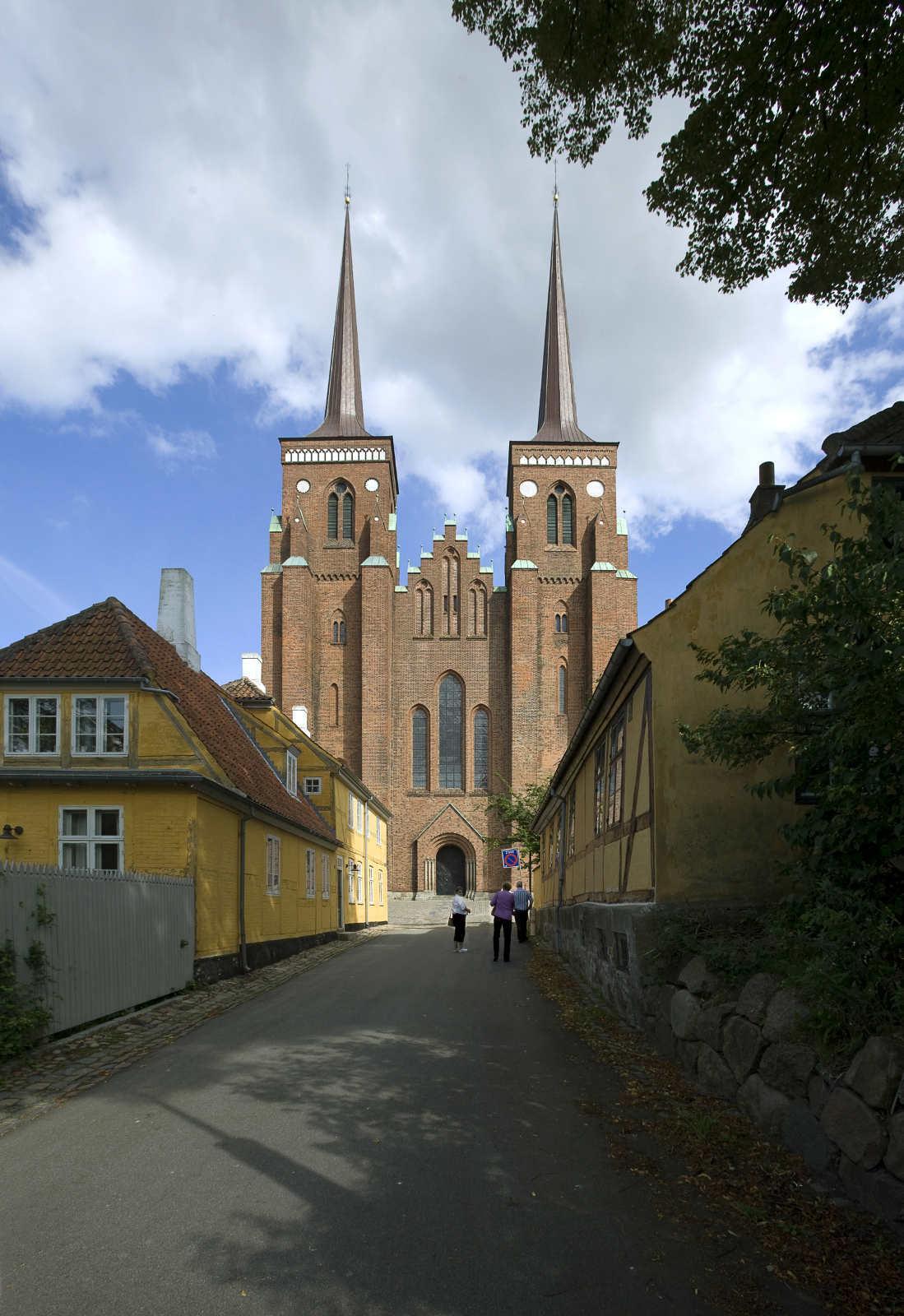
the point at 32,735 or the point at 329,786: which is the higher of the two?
the point at 32,735

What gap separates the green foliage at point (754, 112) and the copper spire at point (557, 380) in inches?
1964

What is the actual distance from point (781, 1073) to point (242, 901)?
12112 mm

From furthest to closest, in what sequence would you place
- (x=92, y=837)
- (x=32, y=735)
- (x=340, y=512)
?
(x=340, y=512) < (x=32, y=735) < (x=92, y=837)

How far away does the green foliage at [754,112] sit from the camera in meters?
6.93

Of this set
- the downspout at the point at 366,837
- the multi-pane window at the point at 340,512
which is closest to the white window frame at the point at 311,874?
the downspout at the point at 366,837

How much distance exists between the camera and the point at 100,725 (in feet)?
47.4

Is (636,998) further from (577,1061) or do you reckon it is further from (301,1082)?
(301,1082)

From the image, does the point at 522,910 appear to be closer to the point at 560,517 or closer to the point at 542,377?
the point at 560,517

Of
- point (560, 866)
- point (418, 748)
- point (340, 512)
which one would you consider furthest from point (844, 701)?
point (340, 512)

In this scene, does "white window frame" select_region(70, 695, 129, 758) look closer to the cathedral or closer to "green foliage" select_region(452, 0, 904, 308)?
"green foliage" select_region(452, 0, 904, 308)

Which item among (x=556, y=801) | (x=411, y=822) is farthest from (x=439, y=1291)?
(x=411, y=822)

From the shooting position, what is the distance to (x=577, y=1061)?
8.09 metres

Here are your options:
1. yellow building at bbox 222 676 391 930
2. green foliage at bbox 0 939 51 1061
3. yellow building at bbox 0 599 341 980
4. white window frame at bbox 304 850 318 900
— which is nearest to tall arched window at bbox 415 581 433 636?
yellow building at bbox 222 676 391 930

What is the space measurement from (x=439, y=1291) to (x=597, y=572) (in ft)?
168
